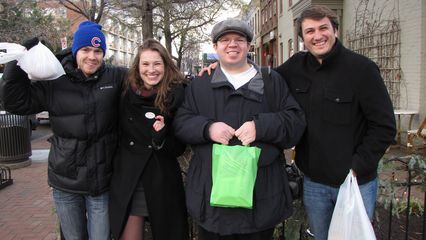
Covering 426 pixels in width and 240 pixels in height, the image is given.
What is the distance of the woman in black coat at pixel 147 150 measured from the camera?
2.70 metres

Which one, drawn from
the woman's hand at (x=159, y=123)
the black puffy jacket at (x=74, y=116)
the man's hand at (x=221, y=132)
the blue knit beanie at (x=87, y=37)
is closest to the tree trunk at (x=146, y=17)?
the blue knit beanie at (x=87, y=37)

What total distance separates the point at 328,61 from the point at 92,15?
32.8 ft

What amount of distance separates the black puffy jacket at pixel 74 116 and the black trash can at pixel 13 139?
573cm

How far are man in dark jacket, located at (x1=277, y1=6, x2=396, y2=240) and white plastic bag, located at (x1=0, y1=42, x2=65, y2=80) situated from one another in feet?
5.01

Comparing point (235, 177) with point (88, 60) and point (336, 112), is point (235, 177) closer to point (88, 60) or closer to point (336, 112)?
point (336, 112)

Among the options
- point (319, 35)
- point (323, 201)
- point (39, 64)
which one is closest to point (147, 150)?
point (39, 64)

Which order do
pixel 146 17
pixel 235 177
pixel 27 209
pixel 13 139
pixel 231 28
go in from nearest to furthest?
pixel 235 177 → pixel 231 28 → pixel 27 209 → pixel 146 17 → pixel 13 139

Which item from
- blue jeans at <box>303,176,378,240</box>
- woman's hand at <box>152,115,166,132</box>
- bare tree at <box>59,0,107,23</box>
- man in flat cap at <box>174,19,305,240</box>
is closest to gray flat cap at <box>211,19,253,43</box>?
man in flat cap at <box>174,19,305,240</box>

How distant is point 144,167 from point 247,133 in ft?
2.60

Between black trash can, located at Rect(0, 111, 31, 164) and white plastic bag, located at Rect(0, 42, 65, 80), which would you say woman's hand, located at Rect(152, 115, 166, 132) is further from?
black trash can, located at Rect(0, 111, 31, 164)

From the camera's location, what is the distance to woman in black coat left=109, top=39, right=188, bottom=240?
8.86 feet

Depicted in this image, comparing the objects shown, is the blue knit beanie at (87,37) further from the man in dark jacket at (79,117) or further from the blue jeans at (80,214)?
the blue jeans at (80,214)

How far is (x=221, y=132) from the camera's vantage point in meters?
2.35

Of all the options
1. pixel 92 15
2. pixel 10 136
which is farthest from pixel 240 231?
pixel 92 15
